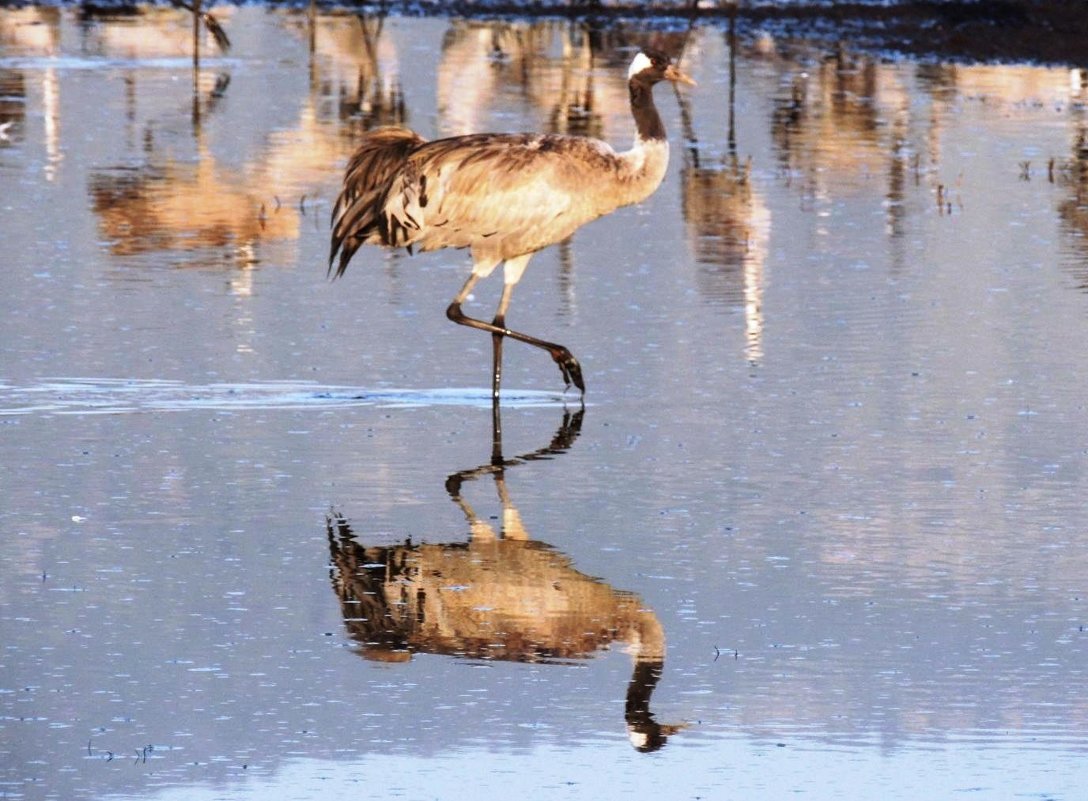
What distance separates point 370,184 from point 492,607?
14.6ft

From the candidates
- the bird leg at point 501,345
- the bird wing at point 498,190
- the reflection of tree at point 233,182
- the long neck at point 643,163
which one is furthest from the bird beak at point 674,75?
the reflection of tree at point 233,182

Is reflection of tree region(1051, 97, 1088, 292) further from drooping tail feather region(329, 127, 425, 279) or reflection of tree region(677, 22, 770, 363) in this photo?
drooping tail feather region(329, 127, 425, 279)

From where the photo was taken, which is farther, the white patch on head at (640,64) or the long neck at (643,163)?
the white patch on head at (640,64)

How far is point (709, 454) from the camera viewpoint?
9.91m

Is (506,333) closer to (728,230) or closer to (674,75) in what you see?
(674,75)

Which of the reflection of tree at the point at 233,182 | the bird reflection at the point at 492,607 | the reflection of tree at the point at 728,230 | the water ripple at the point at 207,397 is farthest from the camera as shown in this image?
the reflection of tree at the point at 233,182

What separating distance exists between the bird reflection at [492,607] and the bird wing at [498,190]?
295cm

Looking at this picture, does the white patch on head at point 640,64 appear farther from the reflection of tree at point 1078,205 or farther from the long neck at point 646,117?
the reflection of tree at point 1078,205

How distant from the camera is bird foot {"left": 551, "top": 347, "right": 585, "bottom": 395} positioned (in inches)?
436

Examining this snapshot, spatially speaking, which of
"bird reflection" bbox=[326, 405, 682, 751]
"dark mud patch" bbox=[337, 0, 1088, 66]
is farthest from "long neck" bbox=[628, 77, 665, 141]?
"dark mud patch" bbox=[337, 0, 1088, 66]

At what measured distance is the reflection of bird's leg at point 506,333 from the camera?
1110cm

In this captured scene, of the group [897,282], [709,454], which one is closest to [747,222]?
[897,282]

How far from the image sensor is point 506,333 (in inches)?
452

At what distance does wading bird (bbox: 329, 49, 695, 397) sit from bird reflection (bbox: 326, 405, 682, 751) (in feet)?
9.68
